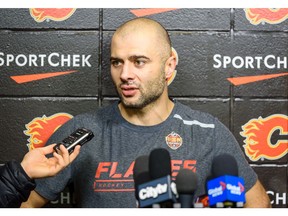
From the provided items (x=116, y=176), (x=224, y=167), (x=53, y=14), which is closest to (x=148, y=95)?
(x=116, y=176)

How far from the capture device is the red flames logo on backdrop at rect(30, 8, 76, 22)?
7.74 feet

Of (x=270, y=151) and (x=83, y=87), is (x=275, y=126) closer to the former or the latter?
(x=270, y=151)

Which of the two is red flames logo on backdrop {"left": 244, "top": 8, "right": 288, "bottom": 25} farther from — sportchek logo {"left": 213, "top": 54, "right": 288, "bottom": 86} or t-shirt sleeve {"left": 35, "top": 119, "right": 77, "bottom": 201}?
t-shirt sleeve {"left": 35, "top": 119, "right": 77, "bottom": 201}

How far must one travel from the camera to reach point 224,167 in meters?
1.13

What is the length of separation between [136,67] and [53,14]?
56 cm

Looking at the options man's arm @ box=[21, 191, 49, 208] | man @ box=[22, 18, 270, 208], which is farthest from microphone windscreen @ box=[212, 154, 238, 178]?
man's arm @ box=[21, 191, 49, 208]

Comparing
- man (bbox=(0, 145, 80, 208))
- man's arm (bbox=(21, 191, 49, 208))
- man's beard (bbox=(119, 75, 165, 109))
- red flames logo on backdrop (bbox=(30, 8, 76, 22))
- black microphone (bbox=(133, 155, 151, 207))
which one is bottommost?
man's arm (bbox=(21, 191, 49, 208))

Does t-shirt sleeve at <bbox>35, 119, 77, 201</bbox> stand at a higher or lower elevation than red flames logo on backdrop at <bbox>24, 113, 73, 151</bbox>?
lower

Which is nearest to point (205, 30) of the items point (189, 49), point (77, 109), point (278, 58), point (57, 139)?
point (189, 49)

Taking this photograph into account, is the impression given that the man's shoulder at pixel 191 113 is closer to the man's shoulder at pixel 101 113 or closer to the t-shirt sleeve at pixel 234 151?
the t-shirt sleeve at pixel 234 151

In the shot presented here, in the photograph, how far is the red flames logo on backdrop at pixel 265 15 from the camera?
7.75ft

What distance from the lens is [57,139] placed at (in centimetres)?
217

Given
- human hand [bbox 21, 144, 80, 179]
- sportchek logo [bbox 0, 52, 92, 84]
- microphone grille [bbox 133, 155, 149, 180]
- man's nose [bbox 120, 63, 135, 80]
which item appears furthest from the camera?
sportchek logo [bbox 0, 52, 92, 84]

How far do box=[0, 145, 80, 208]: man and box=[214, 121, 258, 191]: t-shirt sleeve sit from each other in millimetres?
688
